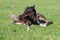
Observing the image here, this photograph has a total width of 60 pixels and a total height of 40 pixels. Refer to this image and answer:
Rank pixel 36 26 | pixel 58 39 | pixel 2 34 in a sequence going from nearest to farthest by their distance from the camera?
1. pixel 58 39
2. pixel 2 34
3. pixel 36 26

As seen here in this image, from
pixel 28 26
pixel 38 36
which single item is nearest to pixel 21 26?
pixel 28 26

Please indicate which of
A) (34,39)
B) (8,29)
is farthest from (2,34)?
(34,39)

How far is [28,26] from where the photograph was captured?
13.5m

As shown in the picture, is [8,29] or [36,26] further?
[36,26]

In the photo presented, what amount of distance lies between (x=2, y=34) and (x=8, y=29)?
34.9 inches

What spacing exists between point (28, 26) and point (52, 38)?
2.31 meters


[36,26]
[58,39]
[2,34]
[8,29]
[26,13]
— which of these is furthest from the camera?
[26,13]

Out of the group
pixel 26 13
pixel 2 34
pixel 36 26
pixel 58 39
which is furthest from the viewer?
pixel 26 13

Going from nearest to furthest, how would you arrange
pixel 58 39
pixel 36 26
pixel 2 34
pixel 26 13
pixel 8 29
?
1. pixel 58 39
2. pixel 2 34
3. pixel 8 29
4. pixel 36 26
5. pixel 26 13

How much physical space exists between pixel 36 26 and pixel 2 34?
96.7 inches

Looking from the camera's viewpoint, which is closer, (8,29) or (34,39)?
(34,39)

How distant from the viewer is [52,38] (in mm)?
11555

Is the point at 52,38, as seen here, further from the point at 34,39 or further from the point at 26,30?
the point at 26,30

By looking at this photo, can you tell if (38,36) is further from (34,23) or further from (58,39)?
(34,23)
